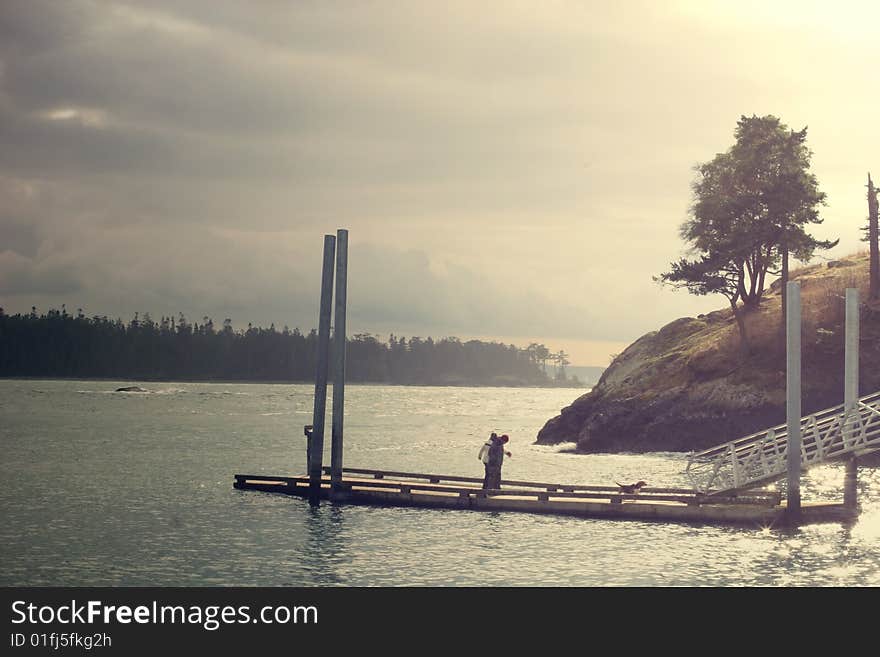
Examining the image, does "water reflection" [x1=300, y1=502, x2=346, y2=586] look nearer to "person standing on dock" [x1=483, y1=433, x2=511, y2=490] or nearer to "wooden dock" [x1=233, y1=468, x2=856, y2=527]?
"wooden dock" [x1=233, y1=468, x2=856, y2=527]

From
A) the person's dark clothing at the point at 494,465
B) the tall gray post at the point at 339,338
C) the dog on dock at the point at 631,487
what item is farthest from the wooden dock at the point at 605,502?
the tall gray post at the point at 339,338

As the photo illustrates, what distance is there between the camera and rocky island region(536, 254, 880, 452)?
54.8 meters

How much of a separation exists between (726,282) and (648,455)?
15.2m

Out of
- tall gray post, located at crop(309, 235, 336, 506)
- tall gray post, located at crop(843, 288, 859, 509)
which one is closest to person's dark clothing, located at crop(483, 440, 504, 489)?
tall gray post, located at crop(309, 235, 336, 506)

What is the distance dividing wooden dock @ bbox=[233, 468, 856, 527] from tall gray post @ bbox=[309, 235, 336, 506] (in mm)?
444

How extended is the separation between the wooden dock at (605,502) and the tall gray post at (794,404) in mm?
481

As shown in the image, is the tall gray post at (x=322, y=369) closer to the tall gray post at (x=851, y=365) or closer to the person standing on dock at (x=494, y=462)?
the person standing on dock at (x=494, y=462)

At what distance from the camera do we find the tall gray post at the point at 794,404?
27.8 m

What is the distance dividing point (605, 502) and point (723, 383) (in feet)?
101

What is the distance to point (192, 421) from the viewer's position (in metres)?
92.2

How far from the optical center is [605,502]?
96.6 ft

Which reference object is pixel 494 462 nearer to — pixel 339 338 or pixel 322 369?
pixel 339 338
